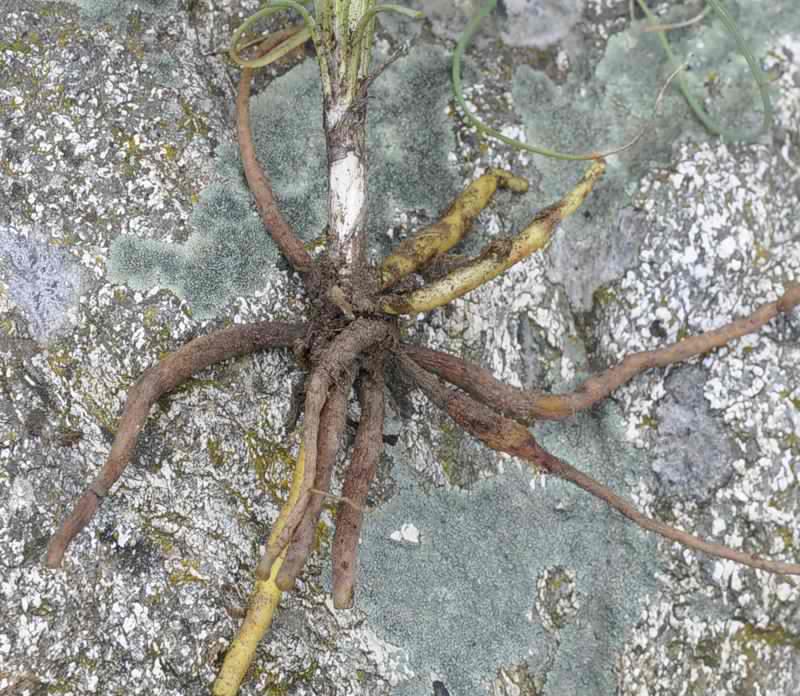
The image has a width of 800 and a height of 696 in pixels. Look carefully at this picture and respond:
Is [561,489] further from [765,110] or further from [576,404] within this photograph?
[765,110]

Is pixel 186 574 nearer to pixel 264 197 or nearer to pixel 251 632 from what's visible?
pixel 251 632

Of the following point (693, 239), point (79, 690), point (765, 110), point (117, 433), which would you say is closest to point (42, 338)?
point (117, 433)

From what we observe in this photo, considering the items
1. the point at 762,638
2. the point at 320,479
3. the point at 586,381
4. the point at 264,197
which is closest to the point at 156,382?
the point at 320,479

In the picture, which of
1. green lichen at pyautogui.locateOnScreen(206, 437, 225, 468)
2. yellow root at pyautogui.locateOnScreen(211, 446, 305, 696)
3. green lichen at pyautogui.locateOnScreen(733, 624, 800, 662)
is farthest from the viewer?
green lichen at pyautogui.locateOnScreen(733, 624, 800, 662)

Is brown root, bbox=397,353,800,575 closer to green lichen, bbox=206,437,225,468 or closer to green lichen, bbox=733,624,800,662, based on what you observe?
green lichen, bbox=733,624,800,662

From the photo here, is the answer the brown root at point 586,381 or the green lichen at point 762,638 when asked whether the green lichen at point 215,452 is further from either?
the green lichen at point 762,638

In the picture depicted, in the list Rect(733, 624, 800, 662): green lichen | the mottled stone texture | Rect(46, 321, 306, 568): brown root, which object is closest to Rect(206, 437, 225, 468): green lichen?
the mottled stone texture
